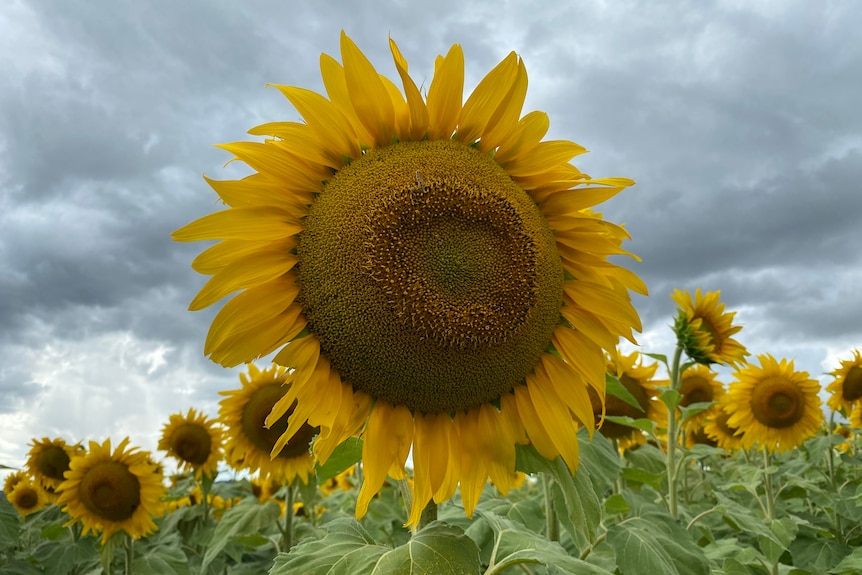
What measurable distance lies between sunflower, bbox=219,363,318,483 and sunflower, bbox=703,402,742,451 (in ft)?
18.5

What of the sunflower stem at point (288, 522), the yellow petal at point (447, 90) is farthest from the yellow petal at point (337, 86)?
the sunflower stem at point (288, 522)

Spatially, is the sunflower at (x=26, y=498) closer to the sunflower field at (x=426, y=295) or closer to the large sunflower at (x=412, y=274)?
the sunflower field at (x=426, y=295)

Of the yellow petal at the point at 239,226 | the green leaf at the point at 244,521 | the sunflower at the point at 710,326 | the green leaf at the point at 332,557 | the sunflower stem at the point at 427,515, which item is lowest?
the green leaf at the point at 332,557

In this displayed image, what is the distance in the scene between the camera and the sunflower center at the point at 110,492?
21.4 feet

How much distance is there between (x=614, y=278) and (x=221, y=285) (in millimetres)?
1434

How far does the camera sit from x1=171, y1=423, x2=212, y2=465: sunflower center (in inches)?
299

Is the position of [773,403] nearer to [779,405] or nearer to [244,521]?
[779,405]

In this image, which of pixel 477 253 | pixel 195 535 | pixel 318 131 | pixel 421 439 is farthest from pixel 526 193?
pixel 195 535

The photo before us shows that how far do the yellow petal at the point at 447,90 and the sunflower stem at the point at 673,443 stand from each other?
330 cm

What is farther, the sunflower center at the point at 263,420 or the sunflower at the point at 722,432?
the sunflower at the point at 722,432

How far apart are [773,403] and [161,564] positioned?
6680mm

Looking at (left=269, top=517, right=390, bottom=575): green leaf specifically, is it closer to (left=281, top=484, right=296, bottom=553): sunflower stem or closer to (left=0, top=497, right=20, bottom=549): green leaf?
(left=281, top=484, right=296, bottom=553): sunflower stem

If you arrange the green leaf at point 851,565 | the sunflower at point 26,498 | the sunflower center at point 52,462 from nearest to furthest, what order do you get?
the green leaf at point 851,565, the sunflower center at point 52,462, the sunflower at point 26,498

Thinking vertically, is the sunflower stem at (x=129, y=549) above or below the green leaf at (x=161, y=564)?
above
